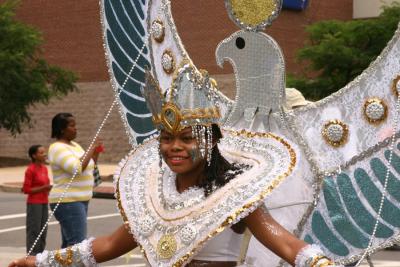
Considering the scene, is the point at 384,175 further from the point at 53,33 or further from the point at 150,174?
the point at 53,33

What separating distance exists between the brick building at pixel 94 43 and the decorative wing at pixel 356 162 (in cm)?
2350

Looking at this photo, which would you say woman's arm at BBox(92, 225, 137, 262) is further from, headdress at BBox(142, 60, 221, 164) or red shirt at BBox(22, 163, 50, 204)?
red shirt at BBox(22, 163, 50, 204)

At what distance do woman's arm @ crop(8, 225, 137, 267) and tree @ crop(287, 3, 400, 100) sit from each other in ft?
58.1

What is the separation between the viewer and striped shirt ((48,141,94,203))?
299 inches

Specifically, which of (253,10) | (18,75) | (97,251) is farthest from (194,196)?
(18,75)

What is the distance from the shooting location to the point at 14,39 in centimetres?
2961

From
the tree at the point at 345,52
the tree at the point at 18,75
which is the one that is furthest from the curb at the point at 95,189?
the tree at the point at 18,75

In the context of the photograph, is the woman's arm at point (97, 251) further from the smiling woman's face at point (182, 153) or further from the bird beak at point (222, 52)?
the bird beak at point (222, 52)

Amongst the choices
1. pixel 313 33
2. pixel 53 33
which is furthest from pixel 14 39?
pixel 313 33

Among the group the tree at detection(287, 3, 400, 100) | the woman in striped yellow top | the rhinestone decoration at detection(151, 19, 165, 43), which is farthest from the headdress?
the tree at detection(287, 3, 400, 100)

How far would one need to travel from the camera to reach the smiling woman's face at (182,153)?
3.40 m

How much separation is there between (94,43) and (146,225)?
29.7m

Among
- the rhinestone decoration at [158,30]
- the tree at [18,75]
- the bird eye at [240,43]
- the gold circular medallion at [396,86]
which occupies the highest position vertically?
the rhinestone decoration at [158,30]

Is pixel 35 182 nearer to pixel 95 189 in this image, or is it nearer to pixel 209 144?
pixel 209 144
